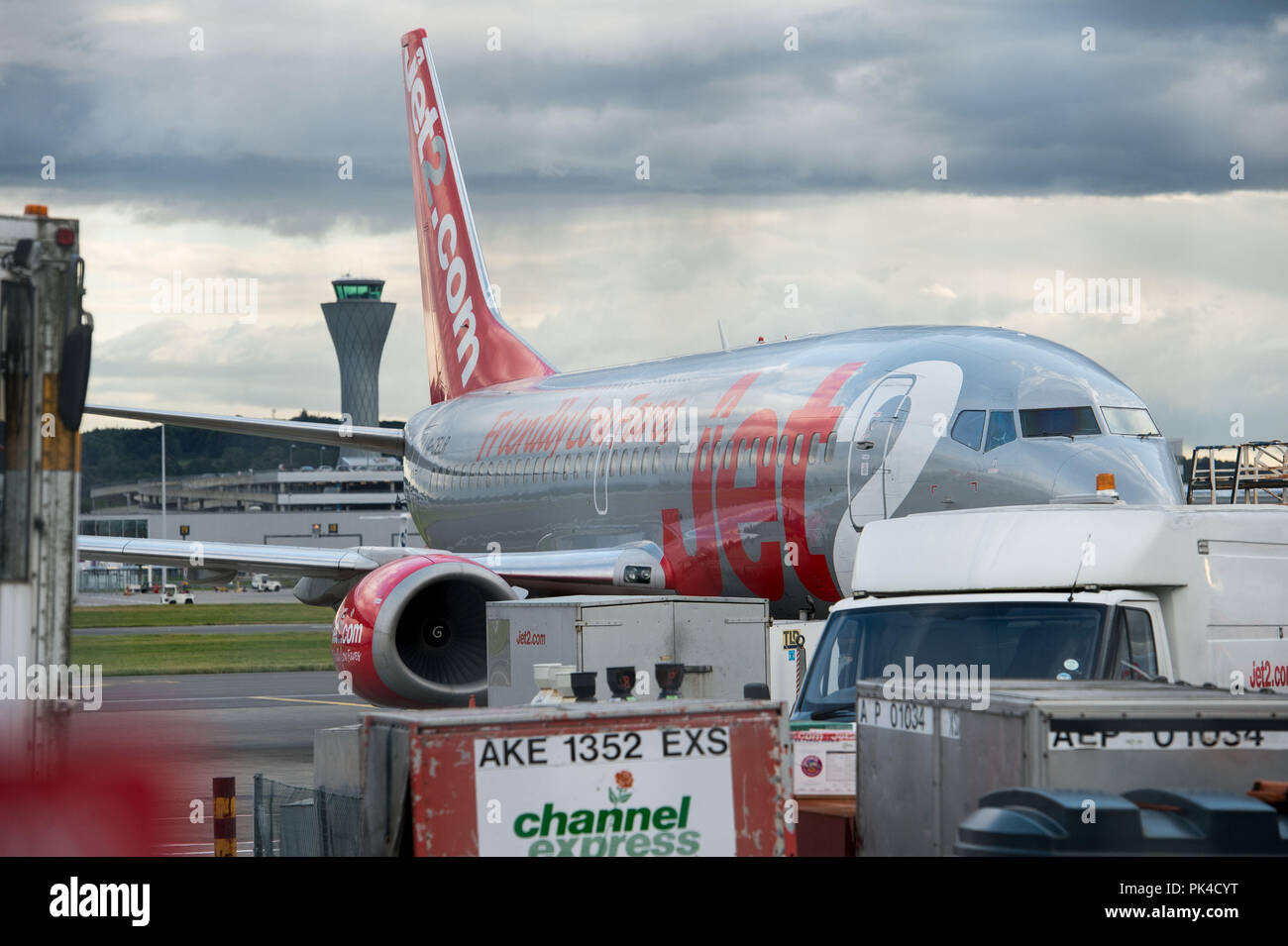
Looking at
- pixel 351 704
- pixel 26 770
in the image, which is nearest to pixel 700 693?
pixel 26 770

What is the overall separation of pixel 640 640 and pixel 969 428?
4108mm

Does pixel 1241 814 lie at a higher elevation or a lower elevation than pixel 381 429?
lower

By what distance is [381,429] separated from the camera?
29234mm

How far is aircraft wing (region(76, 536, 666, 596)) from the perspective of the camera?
19.9 metres

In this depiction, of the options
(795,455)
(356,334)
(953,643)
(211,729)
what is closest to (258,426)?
(211,729)

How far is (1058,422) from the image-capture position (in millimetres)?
15734

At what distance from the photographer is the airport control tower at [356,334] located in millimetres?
Result: 197250

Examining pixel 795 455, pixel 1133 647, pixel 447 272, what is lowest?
pixel 1133 647

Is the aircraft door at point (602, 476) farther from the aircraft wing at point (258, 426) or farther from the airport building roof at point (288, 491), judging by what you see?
the airport building roof at point (288, 491)

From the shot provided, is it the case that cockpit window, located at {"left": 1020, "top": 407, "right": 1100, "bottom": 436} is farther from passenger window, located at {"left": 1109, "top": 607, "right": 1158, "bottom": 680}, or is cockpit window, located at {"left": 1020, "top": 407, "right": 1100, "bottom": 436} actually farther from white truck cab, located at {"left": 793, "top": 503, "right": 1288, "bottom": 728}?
passenger window, located at {"left": 1109, "top": 607, "right": 1158, "bottom": 680}

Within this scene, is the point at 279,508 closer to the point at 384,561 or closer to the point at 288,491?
the point at 288,491

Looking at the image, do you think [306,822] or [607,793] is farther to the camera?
[306,822]

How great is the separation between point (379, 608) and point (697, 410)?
15.3ft

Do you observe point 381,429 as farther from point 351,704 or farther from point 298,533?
point 298,533
